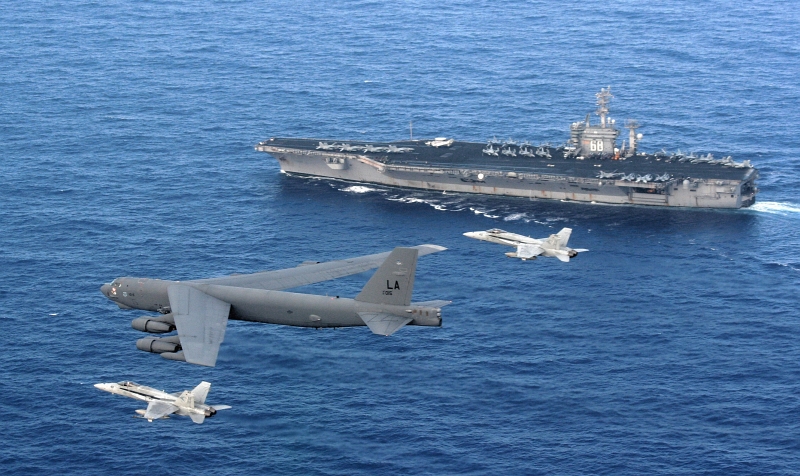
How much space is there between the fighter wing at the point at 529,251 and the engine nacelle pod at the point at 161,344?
41.9m

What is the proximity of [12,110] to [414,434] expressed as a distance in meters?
110

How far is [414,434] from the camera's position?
4427 inches

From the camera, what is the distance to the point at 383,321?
9188 centimetres

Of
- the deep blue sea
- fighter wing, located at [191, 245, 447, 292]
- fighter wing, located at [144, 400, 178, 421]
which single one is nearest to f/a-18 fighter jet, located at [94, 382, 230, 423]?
fighter wing, located at [144, 400, 178, 421]

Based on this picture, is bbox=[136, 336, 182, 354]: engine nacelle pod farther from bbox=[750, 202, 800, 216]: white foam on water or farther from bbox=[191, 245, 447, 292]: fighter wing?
bbox=[750, 202, 800, 216]: white foam on water

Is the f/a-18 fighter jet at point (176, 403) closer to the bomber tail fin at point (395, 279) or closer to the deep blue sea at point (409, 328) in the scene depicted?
the deep blue sea at point (409, 328)

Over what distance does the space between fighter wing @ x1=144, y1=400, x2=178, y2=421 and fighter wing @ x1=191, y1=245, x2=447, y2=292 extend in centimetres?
1249

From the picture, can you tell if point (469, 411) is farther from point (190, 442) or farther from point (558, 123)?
point (558, 123)

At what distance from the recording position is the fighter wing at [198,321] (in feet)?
291

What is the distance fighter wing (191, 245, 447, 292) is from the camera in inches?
3939

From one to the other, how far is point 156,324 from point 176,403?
34.1ft

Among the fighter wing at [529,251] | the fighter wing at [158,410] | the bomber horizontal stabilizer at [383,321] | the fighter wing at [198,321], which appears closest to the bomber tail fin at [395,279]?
the bomber horizontal stabilizer at [383,321]

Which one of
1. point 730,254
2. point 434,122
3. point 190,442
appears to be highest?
point 434,122

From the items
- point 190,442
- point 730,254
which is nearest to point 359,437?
point 190,442
